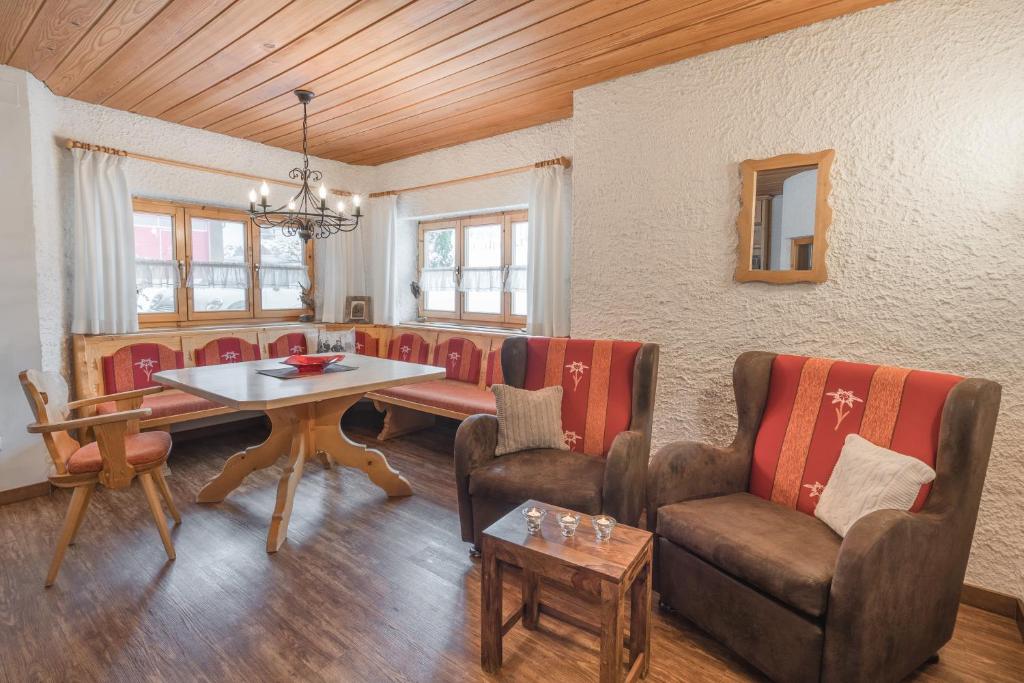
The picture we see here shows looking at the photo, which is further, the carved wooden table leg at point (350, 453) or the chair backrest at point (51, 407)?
the carved wooden table leg at point (350, 453)

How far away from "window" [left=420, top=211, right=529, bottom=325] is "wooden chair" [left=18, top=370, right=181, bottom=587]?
8.66 ft

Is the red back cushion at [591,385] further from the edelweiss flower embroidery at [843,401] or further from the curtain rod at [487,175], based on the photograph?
the curtain rod at [487,175]

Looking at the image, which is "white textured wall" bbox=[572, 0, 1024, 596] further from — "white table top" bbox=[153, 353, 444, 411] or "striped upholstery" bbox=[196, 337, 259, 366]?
"striped upholstery" bbox=[196, 337, 259, 366]

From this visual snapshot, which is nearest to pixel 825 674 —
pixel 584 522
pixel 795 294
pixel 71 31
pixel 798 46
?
pixel 584 522

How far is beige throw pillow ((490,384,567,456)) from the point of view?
2.51 meters

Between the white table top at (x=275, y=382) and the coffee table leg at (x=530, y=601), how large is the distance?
1.25 meters

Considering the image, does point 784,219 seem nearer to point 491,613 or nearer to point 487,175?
point 491,613

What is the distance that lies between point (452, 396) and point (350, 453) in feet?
2.98

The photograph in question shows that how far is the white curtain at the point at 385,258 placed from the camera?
4.82m

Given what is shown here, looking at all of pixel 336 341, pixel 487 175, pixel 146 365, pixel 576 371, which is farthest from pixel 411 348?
pixel 576 371

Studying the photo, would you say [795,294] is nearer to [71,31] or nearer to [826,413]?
[826,413]

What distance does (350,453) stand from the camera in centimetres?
301

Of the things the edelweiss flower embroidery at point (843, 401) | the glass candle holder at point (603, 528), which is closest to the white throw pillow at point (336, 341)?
the glass candle holder at point (603, 528)

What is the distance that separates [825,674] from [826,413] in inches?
37.0
